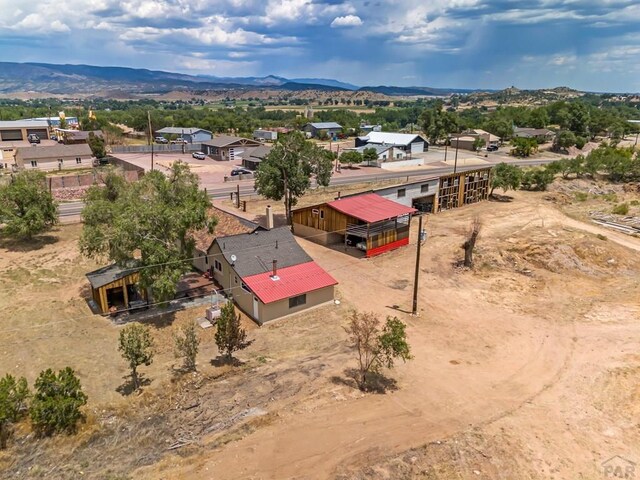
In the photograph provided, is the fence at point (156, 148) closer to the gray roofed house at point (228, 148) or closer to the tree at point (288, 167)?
the gray roofed house at point (228, 148)

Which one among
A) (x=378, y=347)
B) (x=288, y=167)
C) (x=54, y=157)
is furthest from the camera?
(x=54, y=157)

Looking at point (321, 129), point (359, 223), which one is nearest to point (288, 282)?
point (359, 223)

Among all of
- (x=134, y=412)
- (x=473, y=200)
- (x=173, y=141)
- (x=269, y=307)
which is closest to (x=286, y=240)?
(x=269, y=307)

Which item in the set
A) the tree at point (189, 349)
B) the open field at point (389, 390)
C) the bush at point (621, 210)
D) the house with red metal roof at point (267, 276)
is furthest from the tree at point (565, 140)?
the tree at point (189, 349)

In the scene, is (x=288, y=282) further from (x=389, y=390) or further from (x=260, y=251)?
(x=389, y=390)

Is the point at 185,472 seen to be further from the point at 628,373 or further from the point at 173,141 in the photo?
the point at 173,141

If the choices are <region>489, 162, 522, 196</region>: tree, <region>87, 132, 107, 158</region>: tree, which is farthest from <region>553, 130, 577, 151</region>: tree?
<region>87, 132, 107, 158</region>: tree

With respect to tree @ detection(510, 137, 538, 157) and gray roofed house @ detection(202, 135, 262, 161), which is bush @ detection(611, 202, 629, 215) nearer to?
tree @ detection(510, 137, 538, 157)

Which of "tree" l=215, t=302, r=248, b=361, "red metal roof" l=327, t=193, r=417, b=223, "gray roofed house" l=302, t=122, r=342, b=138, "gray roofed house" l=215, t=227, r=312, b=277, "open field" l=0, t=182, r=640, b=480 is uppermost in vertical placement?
"gray roofed house" l=302, t=122, r=342, b=138
